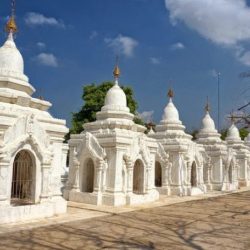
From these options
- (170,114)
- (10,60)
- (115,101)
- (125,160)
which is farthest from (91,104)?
(10,60)

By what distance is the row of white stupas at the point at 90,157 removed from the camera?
11062 mm

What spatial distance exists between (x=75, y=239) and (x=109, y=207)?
19.5ft

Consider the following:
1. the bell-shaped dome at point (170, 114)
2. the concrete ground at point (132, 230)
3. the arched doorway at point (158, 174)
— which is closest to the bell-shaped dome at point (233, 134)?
the bell-shaped dome at point (170, 114)

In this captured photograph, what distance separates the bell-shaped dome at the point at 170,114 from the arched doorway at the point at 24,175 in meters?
12.8

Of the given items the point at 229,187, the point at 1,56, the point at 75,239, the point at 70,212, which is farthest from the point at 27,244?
the point at 229,187

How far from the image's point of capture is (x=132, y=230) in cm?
995

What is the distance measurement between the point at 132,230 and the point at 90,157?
6.62 meters

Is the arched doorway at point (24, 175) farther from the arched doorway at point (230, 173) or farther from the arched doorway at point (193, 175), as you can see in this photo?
the arched doorway at point (230, 173)

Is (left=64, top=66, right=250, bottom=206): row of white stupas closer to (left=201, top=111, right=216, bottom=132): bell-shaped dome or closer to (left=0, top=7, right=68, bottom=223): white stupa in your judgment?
(left=0, top=7, right=68, bottom=223): white stupa

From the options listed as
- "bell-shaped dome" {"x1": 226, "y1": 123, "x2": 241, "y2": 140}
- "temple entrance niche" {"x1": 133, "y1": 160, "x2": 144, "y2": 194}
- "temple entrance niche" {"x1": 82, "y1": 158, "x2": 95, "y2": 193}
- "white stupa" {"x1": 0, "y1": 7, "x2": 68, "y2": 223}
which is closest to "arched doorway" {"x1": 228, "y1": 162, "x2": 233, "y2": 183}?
"bell-shaped dome" {"x1": 226, "y1": 123, "x2": 241, "y2": 140}

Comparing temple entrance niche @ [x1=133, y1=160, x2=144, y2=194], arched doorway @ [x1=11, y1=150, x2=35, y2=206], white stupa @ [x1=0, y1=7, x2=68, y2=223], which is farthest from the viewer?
temple entrance niche @ [x1=133, y1=160, x2=144, y2=194]

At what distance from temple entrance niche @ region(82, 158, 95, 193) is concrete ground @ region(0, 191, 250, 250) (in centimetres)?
253

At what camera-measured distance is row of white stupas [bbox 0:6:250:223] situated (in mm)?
11062

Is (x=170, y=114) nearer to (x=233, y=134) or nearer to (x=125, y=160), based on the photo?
(x=125, y=160)
